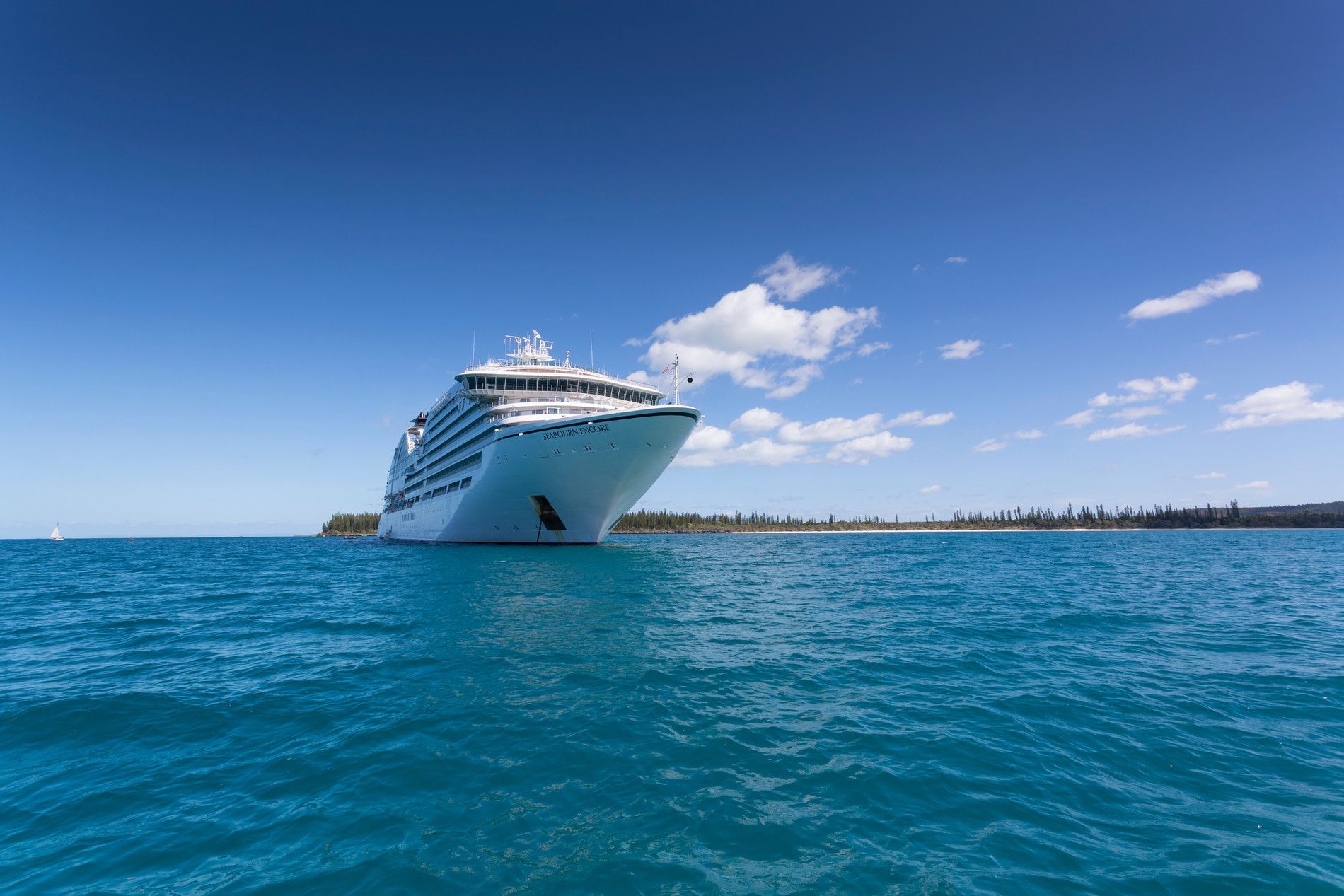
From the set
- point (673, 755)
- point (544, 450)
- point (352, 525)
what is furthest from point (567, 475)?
point (352, 525)

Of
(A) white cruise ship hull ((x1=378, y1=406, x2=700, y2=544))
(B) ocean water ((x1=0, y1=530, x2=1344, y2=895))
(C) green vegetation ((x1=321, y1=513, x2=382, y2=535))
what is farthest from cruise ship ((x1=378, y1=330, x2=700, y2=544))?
(C) green vegetation ((x1=321, y1=513, x2=382, y2=535))

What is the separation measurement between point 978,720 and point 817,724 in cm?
240

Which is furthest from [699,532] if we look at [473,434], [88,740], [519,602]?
[88,740]

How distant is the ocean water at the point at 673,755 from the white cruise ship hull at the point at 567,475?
2086 cm

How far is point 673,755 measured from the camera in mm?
6609

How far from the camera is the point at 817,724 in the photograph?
752 centimetres

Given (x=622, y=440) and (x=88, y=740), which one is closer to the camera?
(x=88, y=740)

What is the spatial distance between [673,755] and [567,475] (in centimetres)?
3275

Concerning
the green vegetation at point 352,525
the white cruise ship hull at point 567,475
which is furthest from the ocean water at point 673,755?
the green vegetation at point 352,525

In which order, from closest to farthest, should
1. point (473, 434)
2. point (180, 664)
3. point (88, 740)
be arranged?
point (88, 740) → point (180, 664) → point (473, 434)

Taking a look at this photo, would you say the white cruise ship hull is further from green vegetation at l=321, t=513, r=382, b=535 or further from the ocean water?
green vegetation at l=321, t=513, r=382, b=535

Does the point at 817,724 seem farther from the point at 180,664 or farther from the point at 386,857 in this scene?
the point at 180,664

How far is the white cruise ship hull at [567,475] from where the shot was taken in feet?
118

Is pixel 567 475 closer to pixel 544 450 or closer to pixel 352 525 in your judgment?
pixel 544 450
